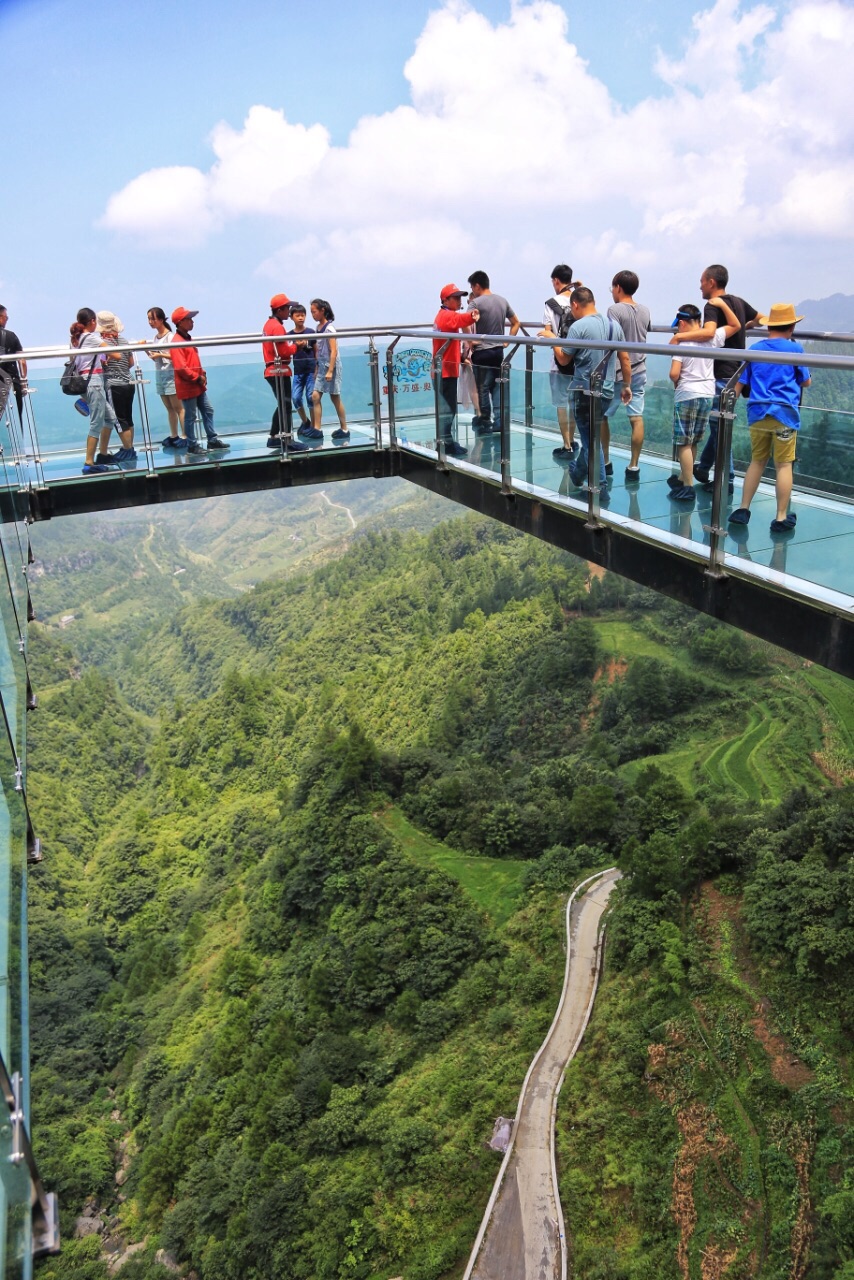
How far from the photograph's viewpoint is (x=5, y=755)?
4.29 metres

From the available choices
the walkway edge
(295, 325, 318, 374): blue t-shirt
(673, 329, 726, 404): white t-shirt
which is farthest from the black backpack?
the walkway edge

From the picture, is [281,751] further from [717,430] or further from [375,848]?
[717,430]

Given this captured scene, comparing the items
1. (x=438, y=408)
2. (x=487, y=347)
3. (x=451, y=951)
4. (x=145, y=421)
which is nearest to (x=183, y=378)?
(x=145, y=421)

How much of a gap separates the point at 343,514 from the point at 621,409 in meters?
193

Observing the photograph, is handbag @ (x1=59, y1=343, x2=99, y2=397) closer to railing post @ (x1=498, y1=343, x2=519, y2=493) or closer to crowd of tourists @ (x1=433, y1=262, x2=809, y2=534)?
crowd of tourists @ (x1=433, y1=262, x2=809, y2=534)

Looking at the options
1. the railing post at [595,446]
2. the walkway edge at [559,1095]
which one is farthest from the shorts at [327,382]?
the walkway edge at [559,1095]

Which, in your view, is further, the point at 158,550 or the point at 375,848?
the point at 158,550

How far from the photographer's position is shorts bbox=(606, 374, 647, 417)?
7559mm

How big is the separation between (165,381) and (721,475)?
628cm

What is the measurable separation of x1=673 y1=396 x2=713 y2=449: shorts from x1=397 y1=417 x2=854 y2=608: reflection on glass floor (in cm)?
30

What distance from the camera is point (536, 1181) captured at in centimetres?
2455

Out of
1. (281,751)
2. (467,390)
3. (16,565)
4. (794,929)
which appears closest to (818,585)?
(467,390)

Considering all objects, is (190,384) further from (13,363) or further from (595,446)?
(595,446)

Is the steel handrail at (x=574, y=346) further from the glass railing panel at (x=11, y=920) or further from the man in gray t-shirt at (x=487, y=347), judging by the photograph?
the glass railing panel at (x=11, y=920)
